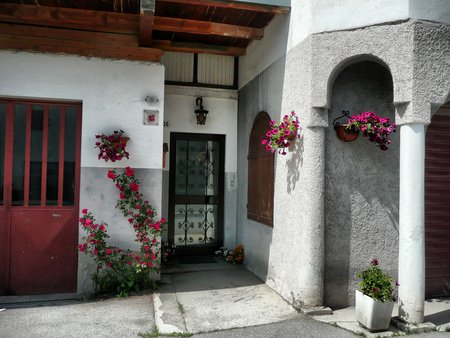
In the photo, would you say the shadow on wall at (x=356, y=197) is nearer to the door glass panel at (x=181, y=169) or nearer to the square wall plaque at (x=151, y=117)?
the square wall plaque at (x=151, y=117)

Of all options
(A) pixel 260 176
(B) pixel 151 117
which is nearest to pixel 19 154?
(B) pixel 151 117

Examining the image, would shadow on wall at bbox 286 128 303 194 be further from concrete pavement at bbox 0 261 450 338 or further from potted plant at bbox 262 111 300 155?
concrete pavement at bbox 0 261 450 338

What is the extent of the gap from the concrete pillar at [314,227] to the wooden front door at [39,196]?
313 cm

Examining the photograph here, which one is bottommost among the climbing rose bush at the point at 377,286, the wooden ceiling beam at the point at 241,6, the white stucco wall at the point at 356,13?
the climbing rose bush at the point at 377,286

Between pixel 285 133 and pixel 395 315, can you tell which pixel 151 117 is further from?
pixel 395 315

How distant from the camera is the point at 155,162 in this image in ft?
16.4

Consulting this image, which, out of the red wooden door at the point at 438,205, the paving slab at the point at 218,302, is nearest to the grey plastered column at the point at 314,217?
the paving slab at the point at 218,302

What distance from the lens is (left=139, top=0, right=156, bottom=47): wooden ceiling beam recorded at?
13.5 feet

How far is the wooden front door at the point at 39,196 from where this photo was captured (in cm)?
468

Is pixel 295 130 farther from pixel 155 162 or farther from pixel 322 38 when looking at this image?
pixel 155 162

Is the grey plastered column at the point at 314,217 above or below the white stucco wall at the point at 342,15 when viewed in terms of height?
below

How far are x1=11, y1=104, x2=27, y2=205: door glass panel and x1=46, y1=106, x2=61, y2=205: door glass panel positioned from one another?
0.32 m

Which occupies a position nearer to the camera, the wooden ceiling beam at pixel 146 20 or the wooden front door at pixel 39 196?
the wooden ceiling beam at pixel 146 20

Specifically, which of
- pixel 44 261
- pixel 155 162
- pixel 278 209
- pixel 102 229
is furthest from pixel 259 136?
pixel 44 261
